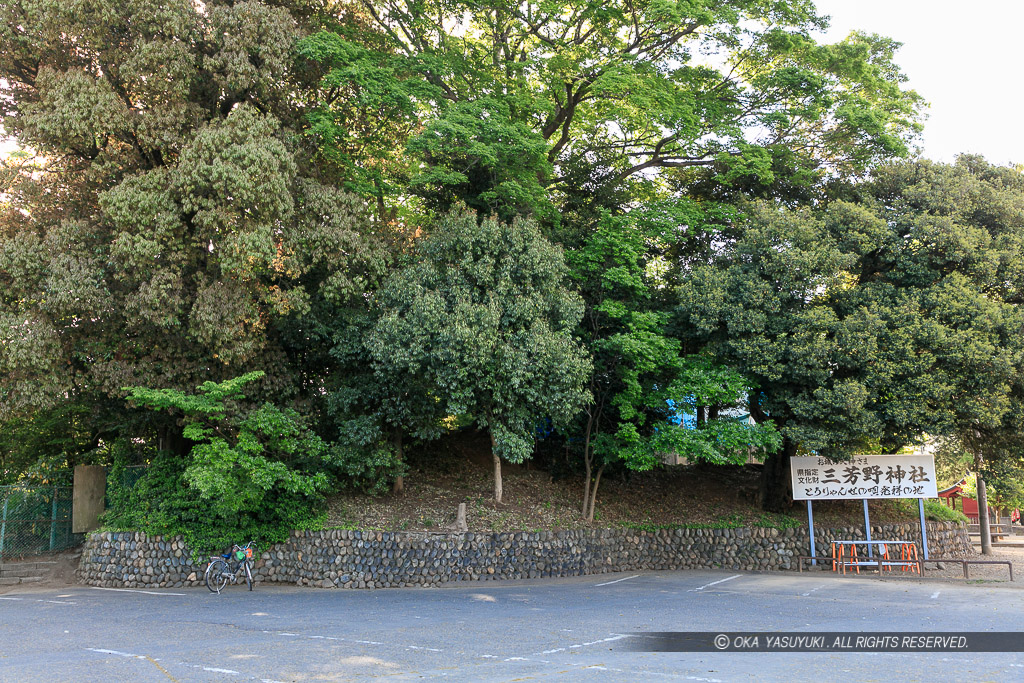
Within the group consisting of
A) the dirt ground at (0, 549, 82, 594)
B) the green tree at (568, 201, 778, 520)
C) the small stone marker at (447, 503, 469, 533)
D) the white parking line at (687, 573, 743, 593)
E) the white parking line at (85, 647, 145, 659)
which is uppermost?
the green tree at (568, 201, 778, 520)

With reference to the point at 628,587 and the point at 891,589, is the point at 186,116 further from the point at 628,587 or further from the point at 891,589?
the point at 891,589

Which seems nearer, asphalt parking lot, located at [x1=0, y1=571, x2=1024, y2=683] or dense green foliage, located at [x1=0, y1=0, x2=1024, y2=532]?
asphalt parking lot, located at [x1=0, y1=571, x2=1024, y2=683]

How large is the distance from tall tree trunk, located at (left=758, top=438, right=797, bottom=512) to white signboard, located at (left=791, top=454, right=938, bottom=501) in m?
2.09

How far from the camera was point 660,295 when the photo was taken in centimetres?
1805

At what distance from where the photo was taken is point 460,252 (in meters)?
15.0

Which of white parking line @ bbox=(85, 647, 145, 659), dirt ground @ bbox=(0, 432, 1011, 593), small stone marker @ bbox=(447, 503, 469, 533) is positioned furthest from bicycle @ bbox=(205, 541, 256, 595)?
white parking line @ bbox=(85, 647, 145, 659)

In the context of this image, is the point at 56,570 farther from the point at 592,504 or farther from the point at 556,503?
the point at 592,504

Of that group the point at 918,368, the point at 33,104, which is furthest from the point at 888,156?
the point at 33,104

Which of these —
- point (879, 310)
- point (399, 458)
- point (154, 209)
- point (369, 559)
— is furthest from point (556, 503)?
point (154, 209)

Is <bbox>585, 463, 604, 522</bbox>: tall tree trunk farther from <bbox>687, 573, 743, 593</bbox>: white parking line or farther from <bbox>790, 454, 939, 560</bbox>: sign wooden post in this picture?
<bbox>790, 454, 939, 560</bbox>: sign wooden post

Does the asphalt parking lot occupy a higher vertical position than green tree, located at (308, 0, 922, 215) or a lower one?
lower

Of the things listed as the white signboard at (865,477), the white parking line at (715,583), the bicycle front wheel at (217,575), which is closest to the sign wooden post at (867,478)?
the white signboard at (865,477)

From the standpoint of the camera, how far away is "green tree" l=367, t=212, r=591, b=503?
13766mm

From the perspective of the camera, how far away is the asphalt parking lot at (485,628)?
6805mm
